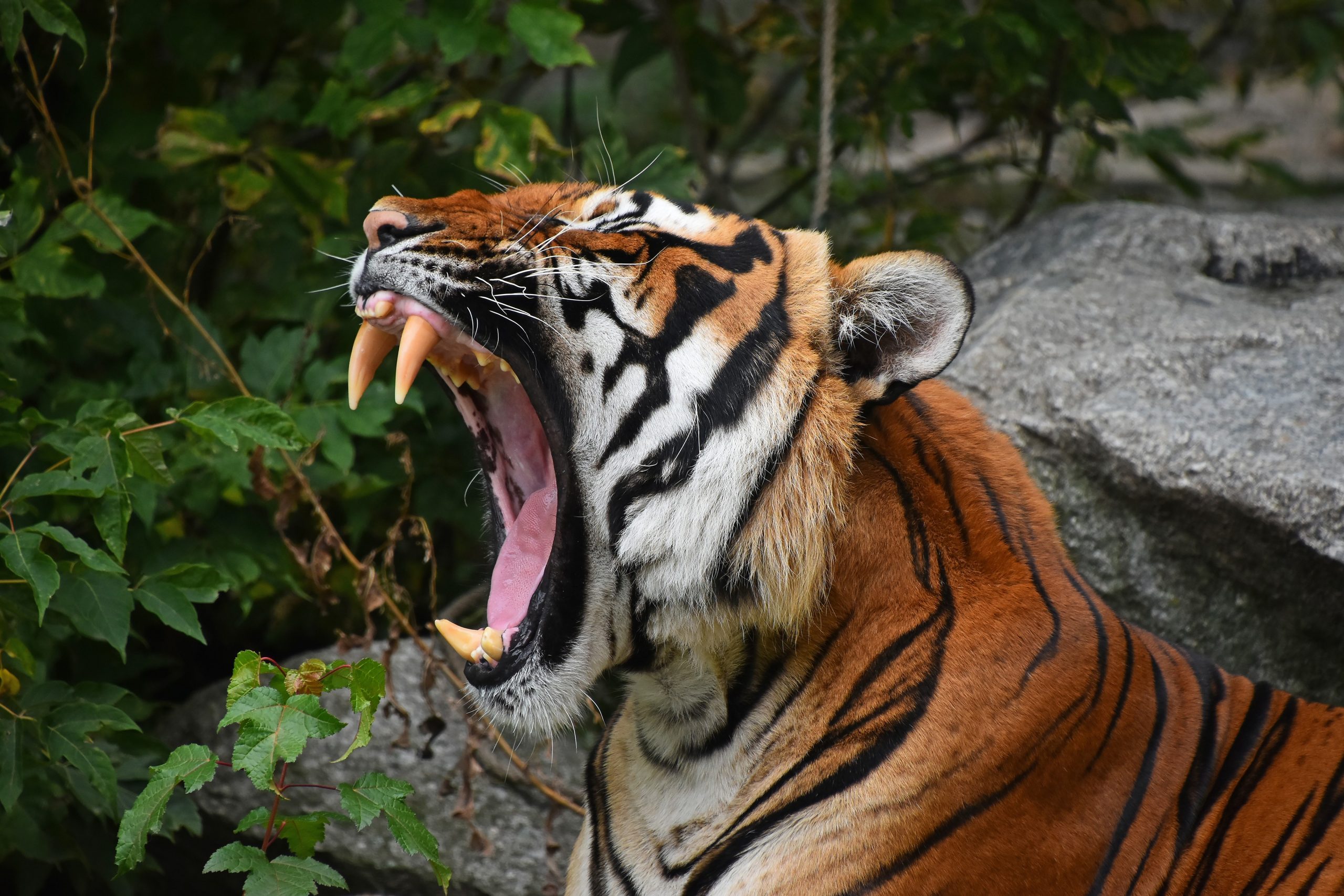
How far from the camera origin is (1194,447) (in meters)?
2.11

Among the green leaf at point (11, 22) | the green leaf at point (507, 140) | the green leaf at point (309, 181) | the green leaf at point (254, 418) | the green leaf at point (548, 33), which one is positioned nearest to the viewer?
the green leaf at point (254, 418)

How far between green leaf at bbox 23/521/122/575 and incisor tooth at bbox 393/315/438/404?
491 millimetres

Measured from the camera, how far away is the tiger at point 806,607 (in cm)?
146

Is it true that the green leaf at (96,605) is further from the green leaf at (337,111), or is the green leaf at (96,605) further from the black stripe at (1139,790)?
the black stripe at (1139,790)

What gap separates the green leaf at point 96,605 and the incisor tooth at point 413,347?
593 mm

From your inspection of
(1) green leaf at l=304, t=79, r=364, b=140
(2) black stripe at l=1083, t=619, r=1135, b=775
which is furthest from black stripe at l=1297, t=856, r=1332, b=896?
(1) green leaf at l=304, t=79, r=364, b=140

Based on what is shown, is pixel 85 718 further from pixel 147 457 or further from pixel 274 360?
pixel 274 360

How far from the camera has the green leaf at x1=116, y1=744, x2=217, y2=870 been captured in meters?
1.46

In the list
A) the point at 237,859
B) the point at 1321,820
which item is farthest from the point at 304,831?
the point at 1321,820

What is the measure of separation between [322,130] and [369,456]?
980mm

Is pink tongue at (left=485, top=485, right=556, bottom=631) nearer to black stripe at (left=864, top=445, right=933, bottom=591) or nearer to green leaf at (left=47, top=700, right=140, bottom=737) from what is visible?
black stripe at (left=864, top=445, right=933, bottom=591)

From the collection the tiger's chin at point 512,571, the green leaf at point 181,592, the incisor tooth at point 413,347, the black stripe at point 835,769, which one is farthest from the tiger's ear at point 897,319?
the green leaf at point 181,592

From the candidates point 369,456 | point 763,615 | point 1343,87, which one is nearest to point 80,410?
point 369,456

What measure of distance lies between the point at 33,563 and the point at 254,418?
1.16ft
